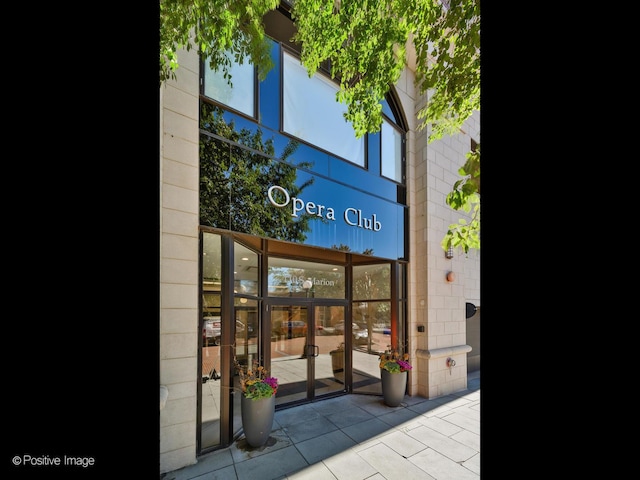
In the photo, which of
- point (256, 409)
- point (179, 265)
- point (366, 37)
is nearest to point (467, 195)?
point (366, 37)

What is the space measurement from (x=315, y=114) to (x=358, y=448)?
6034 mm

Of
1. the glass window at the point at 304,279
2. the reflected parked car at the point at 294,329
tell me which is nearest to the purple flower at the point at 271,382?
the reflected parked car at the point at 294,329

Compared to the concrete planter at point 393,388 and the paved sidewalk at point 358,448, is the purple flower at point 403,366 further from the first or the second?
the paved sidewalk at point 358,448

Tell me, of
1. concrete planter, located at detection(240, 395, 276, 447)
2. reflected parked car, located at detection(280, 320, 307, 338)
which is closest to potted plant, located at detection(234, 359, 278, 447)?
concrete planter, located at detection(240, 395, 276, 447)

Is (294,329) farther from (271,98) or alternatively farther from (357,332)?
(271,98)

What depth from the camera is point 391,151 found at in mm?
7602

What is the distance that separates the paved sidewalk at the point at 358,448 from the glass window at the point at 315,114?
17.3 ft

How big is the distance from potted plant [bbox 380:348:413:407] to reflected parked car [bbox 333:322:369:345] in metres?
0.89

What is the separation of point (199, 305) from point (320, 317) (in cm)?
328

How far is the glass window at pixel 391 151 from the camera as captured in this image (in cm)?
738
